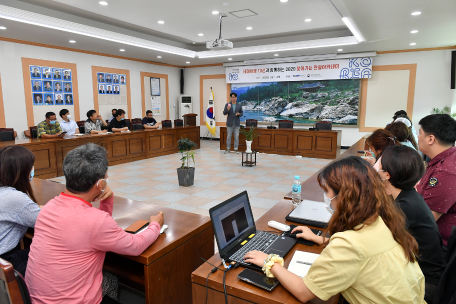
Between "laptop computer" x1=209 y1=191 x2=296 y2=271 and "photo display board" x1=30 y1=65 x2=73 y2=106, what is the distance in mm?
8341

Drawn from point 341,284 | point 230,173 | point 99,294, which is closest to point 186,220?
point 99,294

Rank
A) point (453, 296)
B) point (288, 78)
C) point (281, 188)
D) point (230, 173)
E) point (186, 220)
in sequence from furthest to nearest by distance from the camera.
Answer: point (288, 78) → point (230, 173) → point (281, 188) → point (186, 220) → point (453, 296)

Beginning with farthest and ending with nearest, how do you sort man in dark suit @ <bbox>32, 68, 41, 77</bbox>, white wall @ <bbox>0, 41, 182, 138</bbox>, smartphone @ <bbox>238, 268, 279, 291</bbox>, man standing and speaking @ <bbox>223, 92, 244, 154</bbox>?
man standing and speaking @ <bbox>223, 92, 244, 154</bbox>, man in dark suit @ <bbox>32, 68, 41, 77</bbox>, white wall @ <bbox>0, 41, 182, 138</bbox>, smartphone @ <bbox>238, 268, 279, 291</bbox>

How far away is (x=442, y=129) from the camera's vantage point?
2.13 metres

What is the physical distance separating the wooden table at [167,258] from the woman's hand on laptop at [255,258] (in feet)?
1.64

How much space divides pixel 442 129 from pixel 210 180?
4.28 metres

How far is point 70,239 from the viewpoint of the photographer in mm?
1249

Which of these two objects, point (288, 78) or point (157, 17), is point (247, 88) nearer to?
point (288, 78)

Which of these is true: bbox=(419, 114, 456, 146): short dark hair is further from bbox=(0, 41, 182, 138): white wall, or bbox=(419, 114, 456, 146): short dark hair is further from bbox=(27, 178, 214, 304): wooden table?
bbox=(0, 41, 182, 138): white wall

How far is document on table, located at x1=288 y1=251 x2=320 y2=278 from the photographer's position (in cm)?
127

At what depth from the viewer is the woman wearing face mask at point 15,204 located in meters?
1.54

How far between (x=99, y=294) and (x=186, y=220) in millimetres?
685

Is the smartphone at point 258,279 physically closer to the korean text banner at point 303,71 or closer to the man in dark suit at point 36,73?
the man in dark suit at point 36,73

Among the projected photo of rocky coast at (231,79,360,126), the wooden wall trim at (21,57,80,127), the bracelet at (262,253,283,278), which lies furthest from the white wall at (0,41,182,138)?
the bracelet at (262,253,283,278)
